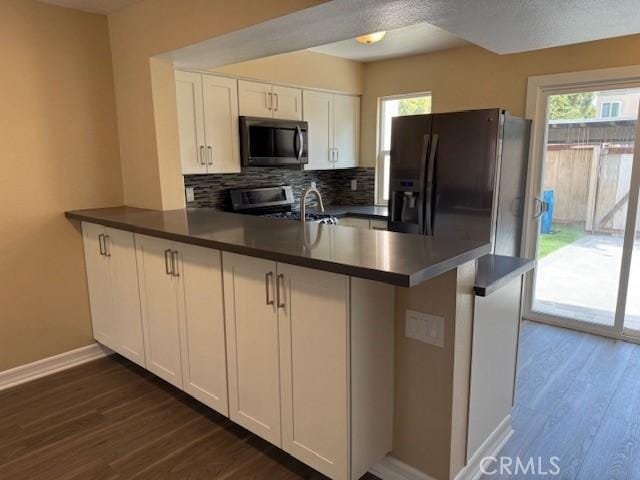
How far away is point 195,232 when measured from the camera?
2.12 metres

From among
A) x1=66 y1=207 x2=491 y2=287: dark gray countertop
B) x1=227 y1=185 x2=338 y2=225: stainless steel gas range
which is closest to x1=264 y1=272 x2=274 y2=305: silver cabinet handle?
x1=66 y1=207 x2=491 y2=287: dark gray countertop

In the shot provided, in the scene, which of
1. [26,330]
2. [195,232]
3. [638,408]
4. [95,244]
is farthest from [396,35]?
[26,330]

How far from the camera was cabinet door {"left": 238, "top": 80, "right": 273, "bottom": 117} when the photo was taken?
11.8 feet

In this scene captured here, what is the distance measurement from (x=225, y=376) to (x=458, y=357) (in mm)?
1074

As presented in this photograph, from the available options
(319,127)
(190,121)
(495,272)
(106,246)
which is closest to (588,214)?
(495,272)

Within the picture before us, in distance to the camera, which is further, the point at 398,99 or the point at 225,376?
the point at 398,99

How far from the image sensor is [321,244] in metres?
1.79

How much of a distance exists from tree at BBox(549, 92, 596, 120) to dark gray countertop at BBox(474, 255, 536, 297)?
6.67ft

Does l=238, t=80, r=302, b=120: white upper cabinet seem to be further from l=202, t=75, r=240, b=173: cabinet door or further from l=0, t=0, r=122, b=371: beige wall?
l=0, t=0, r=122, b=371: beige wall

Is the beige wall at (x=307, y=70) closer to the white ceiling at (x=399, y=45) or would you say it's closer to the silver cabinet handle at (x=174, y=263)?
the white ceiling at (x=399, y=45)

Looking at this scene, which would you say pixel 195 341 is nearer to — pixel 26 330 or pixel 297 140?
pixel 26 330

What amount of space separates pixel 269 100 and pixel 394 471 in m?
3.00

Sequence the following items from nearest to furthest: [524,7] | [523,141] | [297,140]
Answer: [524,7] < [523,141] < [297,140]

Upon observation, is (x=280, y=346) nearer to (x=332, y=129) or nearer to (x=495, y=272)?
(x=495, y=272)
